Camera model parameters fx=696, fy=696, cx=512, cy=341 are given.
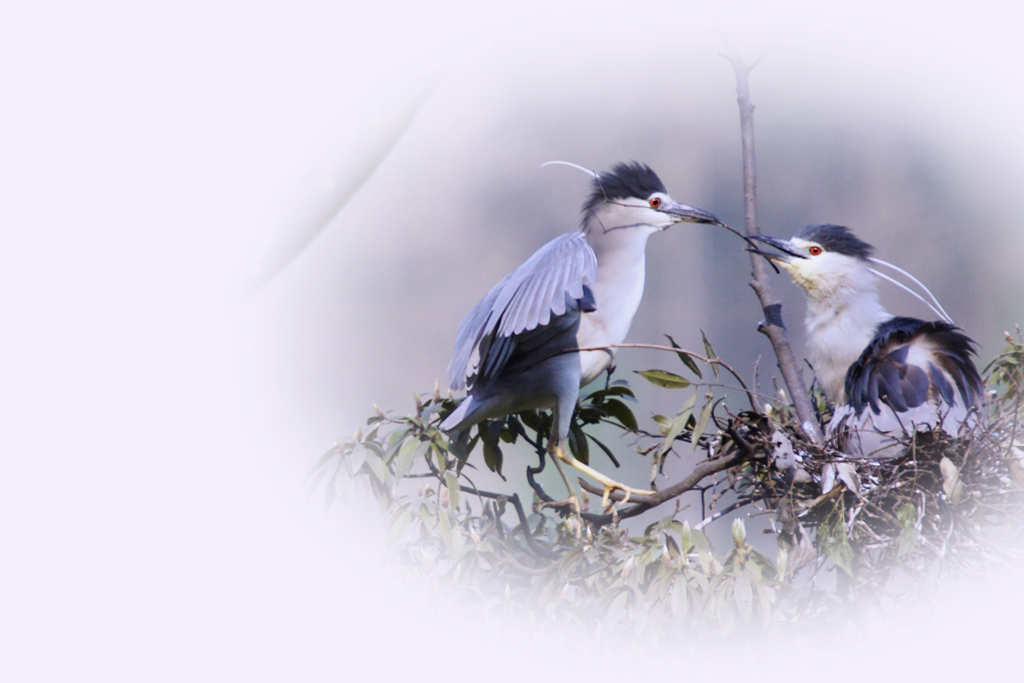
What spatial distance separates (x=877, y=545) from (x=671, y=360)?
1.32 feet

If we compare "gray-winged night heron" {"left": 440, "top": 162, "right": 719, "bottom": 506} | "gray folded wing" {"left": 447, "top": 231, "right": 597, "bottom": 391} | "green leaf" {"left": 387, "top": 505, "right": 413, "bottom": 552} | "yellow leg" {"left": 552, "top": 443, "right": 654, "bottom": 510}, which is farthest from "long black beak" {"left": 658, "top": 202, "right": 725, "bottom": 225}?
"green leaf" {"left": 387, "top": 505, "right": 413, "bottom": 552}

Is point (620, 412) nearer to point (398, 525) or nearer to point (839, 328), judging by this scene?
point (398, 525)

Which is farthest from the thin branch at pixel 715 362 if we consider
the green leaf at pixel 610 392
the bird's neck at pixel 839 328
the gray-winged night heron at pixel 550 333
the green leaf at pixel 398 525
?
the bird's neck at pixel 839 328

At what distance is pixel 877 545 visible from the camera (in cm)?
99

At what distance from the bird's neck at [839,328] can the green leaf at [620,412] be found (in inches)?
19.3

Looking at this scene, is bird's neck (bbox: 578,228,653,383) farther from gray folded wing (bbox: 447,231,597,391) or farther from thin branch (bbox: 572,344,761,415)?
thin branch (bbox: 572,344,761,415)

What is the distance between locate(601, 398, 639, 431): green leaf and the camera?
1207 millimetres

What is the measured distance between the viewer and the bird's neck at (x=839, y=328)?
1.43 metres

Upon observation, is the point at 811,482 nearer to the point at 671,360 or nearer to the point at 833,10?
the point at 671,360

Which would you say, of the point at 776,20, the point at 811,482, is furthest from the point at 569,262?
the point at 776,20

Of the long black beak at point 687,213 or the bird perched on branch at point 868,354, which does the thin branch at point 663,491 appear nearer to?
the bird perched on branch at point 868,354

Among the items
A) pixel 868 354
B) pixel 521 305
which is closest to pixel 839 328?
pixel 868 354

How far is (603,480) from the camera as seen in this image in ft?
3.74

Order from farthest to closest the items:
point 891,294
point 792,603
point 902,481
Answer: point 891,294 < point 902,481 < point 792,603
